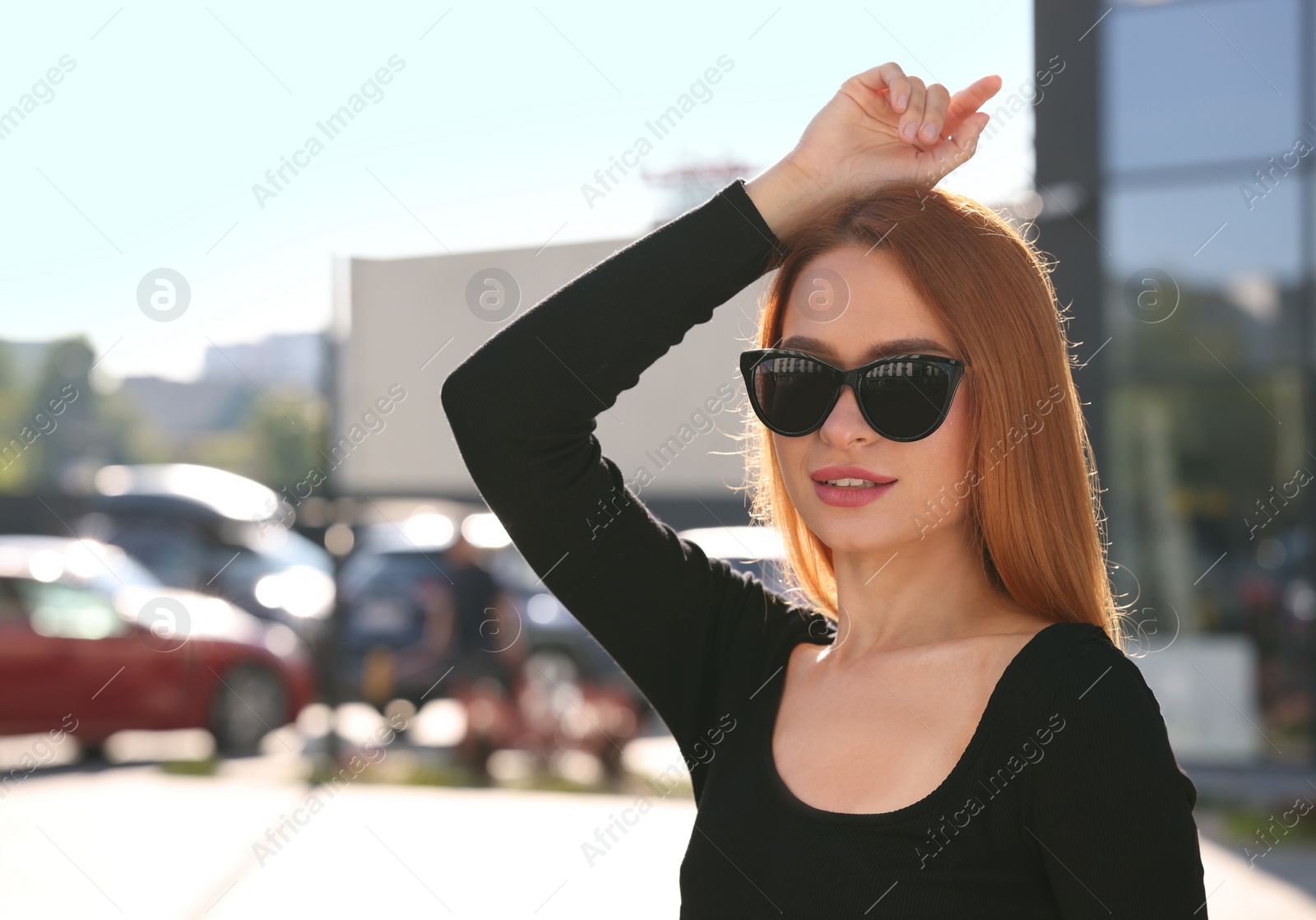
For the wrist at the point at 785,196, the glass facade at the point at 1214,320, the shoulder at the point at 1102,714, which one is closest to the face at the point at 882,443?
the wrist at the point at 785,196

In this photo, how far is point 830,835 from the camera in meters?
1.61

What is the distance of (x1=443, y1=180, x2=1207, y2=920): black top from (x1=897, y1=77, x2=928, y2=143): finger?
251mm

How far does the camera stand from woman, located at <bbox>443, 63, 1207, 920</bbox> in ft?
5.33

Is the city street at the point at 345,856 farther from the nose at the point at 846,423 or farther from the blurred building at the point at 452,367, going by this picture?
the nose at the point at 846,423

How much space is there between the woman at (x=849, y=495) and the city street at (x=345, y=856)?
383 cm

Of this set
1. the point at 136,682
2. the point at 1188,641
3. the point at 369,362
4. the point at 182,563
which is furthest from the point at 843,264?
the point at 182,563

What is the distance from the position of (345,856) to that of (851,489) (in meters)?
5.38

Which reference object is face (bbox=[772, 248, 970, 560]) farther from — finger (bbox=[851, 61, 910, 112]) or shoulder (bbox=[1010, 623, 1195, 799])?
shoulder (bbox=[1010, 623, 1195, 799])

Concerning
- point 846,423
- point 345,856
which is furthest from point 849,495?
point 345,856

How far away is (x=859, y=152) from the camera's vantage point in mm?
1920

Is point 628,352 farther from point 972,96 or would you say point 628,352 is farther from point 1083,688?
point 1083,688

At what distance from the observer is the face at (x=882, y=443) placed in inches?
70.6

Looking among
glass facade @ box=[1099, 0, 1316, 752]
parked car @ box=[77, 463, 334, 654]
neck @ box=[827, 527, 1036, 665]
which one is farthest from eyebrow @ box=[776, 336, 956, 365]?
parked car @ box=[77, 463, 334, 654]

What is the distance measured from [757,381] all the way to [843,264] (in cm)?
22
